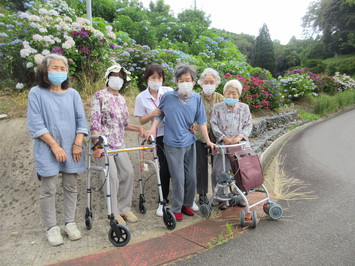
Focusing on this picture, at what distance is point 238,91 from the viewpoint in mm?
4074

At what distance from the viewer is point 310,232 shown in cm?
357

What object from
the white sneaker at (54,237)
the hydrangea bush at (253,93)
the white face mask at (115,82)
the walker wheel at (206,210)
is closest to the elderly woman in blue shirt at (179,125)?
the walker wheel at (206,210)

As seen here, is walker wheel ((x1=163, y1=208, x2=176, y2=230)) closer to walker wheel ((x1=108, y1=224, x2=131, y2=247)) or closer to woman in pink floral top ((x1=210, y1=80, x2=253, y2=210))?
walker wheel ((x1=108, y1=224, x2=131, y2=247))

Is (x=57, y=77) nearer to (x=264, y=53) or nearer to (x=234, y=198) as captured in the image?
(x=234, y=198)

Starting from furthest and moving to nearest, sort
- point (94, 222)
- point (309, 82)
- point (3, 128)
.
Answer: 1. point (309, 82)
2. point (3, 128)
3. point (94, 222)

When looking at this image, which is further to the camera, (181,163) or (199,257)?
(181,163)

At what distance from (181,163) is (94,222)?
1334 millimetres

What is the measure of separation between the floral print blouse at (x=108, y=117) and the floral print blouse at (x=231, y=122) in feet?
4.32

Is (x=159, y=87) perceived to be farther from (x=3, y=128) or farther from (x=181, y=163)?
(x=3, y=128)

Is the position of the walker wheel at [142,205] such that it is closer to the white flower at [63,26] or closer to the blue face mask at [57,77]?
the blue face mask at [57,77]

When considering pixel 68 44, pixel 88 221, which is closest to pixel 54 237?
pixel 88 221

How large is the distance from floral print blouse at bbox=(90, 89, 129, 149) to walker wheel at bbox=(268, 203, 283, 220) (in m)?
2.08

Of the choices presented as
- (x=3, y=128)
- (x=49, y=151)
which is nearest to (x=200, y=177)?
(x=49, y=151)

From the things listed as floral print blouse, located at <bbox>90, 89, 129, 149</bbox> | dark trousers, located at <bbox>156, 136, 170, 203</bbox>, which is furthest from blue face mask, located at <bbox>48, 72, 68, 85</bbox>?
dark trousers, located at <bbox>156, 136, 170, 203</bbox>
